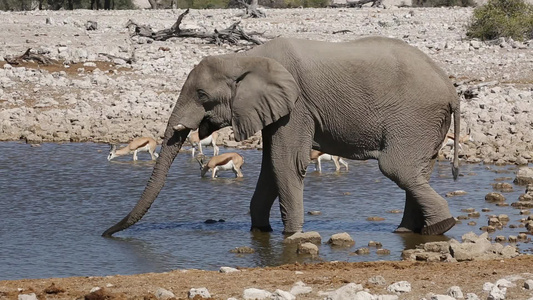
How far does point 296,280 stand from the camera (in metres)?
7.70

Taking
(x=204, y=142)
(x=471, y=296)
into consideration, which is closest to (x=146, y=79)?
(x=204, y=142)

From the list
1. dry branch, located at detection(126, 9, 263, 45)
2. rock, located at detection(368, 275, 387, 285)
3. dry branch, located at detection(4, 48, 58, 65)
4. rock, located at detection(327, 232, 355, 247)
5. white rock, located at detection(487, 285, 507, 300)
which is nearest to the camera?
white rock, located at detection(487, 285, 507, 300)

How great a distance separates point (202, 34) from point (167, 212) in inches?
658

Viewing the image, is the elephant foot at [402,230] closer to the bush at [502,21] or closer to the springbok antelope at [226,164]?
the springbok antelope at [226,164]

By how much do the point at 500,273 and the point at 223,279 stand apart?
209 cm

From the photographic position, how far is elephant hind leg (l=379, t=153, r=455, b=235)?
10.8 meters

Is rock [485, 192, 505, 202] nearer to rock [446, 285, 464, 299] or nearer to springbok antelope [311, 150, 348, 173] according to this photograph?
springbok antelope [311, 150, 348, 173]

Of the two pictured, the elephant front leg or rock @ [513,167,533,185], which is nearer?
the elephant front leg

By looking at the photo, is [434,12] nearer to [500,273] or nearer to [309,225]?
[309,225]

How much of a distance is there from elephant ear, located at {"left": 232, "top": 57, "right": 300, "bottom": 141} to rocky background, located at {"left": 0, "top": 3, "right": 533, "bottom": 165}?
22.5ft

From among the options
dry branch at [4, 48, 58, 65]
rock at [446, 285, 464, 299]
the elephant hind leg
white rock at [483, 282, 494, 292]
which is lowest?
dry branch at [4, 48, 58, 65]

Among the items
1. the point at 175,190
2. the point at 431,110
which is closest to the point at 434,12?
the point at 175,190

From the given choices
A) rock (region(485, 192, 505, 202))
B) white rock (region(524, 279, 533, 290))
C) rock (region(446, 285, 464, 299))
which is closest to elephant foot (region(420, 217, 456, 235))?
rock (region(485, 192, 505, 202))

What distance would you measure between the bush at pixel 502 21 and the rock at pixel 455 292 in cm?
2278
